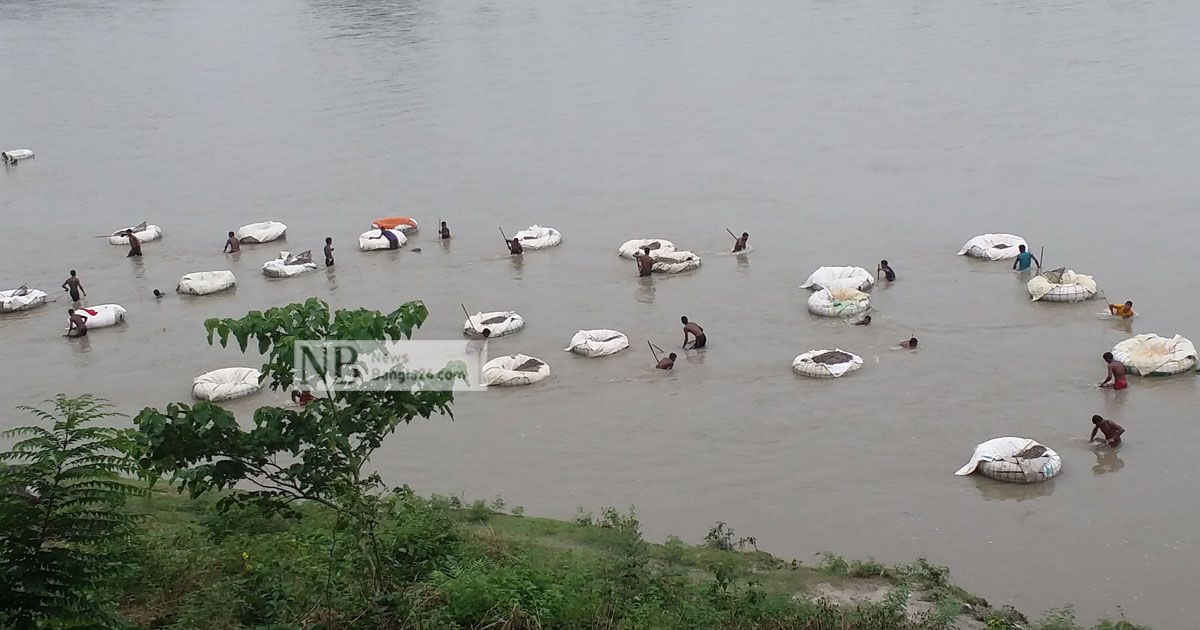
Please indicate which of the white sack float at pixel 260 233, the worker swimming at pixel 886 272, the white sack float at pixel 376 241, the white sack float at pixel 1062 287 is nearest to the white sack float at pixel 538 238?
the white sack float at pixel 376 241

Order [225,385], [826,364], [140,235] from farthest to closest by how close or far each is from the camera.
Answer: [140,235], [225,385], [826,364]

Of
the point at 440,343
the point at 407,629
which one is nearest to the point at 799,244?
the point at 440,343

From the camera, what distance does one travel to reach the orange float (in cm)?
2695

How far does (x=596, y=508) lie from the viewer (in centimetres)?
1412

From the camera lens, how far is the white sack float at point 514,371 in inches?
702

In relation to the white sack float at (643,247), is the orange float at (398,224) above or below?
below

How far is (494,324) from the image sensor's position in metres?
20.2

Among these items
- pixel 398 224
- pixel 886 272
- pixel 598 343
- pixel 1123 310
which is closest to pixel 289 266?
pixel 398 224

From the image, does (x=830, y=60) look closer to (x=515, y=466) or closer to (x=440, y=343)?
(x=440, y=343)

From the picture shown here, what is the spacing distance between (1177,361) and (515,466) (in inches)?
372

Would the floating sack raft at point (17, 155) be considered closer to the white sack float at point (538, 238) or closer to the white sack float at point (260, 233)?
the white sack float at point (260, 233)

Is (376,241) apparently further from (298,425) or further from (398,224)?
(298,425)

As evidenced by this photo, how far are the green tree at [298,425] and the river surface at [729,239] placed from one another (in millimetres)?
6408

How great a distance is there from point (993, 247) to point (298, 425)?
702 inches
